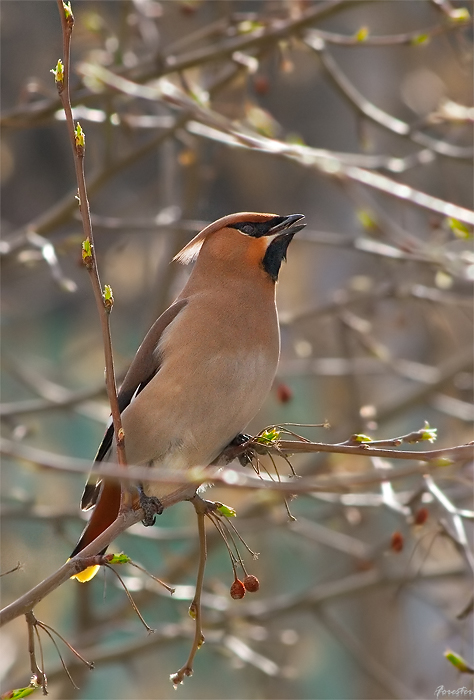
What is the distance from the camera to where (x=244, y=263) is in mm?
3639

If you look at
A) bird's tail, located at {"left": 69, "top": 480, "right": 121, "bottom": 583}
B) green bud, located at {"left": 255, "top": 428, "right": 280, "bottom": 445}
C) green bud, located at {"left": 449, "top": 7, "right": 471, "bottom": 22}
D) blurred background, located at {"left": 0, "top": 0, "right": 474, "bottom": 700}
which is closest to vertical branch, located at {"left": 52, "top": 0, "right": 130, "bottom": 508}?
green bud, located at {"left": 255, "top": 428, "right": 280, "bottom": 445}

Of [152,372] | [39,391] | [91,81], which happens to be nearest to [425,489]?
[152,372]

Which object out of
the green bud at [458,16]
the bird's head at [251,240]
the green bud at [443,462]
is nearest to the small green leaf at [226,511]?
the green bud at [443,462]

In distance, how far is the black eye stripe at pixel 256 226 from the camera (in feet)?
12.2

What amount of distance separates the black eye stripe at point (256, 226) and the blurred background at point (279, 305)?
0.29 meters

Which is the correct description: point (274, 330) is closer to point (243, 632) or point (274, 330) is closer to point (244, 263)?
point (244, 263)

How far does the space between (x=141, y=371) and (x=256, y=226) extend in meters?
0.73

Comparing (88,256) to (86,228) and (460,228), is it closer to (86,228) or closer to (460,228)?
(86,228)

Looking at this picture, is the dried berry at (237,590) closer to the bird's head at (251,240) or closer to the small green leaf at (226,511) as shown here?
the small green leaf at (226,511)

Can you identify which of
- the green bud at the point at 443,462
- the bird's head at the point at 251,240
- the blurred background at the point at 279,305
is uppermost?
the green bud at the point at 443,462

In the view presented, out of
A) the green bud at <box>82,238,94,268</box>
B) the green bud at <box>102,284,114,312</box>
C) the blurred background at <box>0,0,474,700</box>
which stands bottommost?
the blurred background at <box>0,0,474,700</box>

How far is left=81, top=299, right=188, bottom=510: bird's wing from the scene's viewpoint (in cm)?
340

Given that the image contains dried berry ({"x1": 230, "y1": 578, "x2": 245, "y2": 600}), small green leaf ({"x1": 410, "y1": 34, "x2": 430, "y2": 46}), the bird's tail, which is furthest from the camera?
small green leaf ({"x1": 410, "y1": 34, "x2": 430, "y2": 46})

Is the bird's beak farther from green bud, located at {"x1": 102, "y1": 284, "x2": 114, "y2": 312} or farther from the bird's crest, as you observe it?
green bud, located at {"x1": 102, "y1": 284, "x2": 114, "y2": 312}
